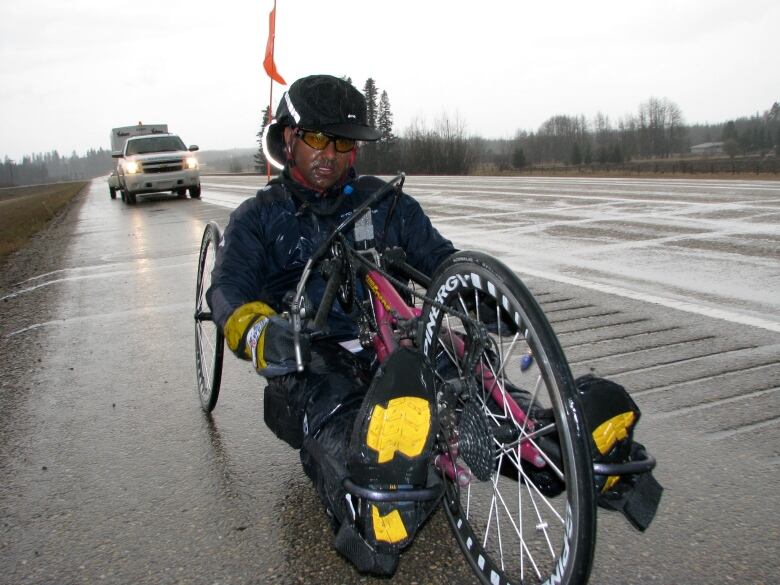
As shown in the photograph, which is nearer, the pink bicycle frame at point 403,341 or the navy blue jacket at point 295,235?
the pink bicycle frame at point 403,341

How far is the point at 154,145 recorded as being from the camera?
24.7 meters

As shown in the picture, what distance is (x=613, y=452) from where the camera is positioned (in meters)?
2.11

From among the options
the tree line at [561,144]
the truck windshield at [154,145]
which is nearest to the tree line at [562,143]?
the tree line at [561,144]

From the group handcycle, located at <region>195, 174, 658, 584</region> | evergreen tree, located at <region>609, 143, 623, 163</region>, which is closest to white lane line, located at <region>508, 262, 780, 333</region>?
handcycle, located at <region>195, 174, 658, 584</region>

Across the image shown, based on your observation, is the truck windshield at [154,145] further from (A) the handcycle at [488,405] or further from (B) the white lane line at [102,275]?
(A) the handcycle at [488,405]

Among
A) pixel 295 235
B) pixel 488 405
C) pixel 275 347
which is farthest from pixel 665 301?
pixel 275 347

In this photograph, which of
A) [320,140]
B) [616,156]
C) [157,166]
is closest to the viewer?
[320,140]

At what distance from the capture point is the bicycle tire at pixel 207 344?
423 cm

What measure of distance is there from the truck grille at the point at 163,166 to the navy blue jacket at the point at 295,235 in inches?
850

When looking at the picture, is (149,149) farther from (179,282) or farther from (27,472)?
(27,472)

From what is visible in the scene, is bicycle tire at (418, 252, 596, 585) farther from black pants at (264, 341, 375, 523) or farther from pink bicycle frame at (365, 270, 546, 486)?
black pants at (264, 341, 375, 523)

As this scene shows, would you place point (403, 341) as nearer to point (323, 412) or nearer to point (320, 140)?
point (323, 412)

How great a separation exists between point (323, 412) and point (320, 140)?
1.28 metres

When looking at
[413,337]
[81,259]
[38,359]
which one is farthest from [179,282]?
[413,337]
